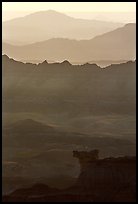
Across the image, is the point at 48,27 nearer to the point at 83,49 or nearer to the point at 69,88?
the point at 83,49

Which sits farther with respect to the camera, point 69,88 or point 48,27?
point 69,88

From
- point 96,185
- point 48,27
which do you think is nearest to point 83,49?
point 48,27

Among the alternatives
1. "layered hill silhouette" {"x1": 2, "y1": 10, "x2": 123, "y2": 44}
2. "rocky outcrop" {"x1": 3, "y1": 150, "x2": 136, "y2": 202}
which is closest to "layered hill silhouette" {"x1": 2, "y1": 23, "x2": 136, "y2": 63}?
"layered hill silhouette" {"x1": 2, "y1": 10, "x2": 123, "y2": 44}

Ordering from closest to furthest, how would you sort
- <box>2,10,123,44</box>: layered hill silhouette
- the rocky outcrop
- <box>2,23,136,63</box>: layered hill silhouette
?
1. the rocky outcrop
2. <box>2,10,123,44</box>: layered hill silhouette
3. <box>2,23,136,63</box>: layered hill silhouette

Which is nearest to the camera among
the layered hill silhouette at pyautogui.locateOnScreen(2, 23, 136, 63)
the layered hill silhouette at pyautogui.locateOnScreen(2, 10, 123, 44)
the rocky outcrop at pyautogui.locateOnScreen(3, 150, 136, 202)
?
the rocky outcrop at pyautogui.locateOnScreen(3, 150, 136, 202)

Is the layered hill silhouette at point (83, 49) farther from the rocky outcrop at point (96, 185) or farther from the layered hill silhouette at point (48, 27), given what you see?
the rocky outcrop at point (96, 185)

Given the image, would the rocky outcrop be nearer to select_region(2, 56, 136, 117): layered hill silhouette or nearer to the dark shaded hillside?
the dark shaded hillside
